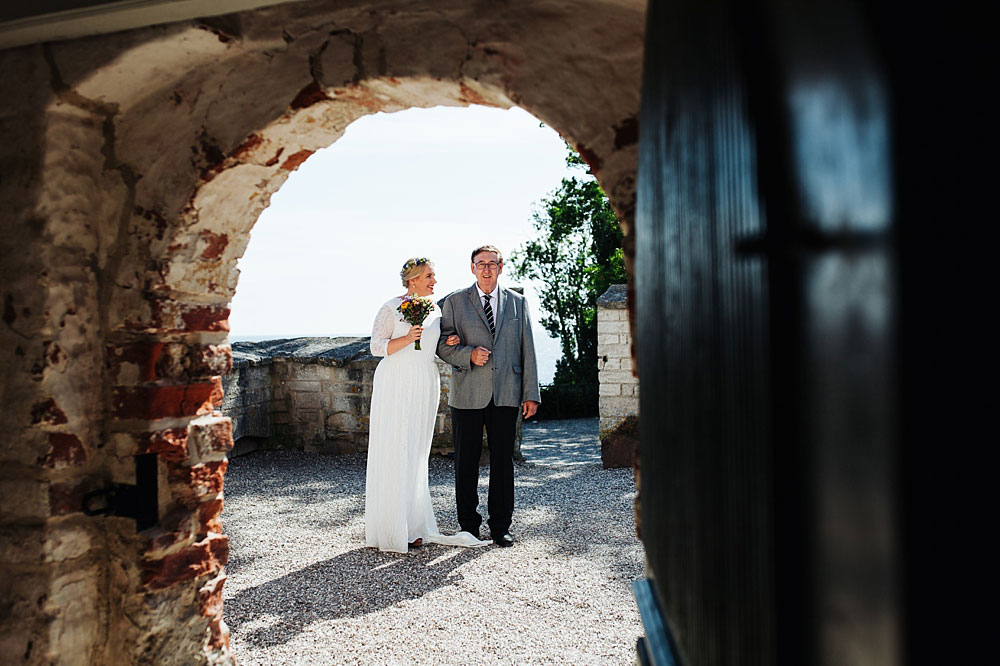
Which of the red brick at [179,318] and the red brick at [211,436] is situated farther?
Result: the red brick at [211,436]

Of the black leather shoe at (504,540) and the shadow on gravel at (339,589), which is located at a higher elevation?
the black leather shoe at (504,540)

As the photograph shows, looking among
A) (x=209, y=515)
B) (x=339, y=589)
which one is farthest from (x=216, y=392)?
(x=339, y=589)

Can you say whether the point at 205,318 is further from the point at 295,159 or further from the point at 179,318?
the point at 295,159

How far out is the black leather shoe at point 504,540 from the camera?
196 inches

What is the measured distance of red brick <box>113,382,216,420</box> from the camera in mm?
2346

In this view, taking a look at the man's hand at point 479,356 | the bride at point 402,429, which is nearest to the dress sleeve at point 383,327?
the bride at point 402,429

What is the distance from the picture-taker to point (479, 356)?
489 cm

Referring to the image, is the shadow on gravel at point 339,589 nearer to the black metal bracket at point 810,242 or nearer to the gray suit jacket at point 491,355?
the gray suit jacket at point 491,355

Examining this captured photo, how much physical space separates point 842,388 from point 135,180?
245cm

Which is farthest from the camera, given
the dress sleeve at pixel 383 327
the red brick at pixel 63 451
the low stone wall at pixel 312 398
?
the low stone wall at pixel 312 398

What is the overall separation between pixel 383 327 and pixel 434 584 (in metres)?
1.77

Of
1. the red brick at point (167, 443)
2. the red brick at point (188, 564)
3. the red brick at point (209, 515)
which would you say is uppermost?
the red brick at point (167, 443)

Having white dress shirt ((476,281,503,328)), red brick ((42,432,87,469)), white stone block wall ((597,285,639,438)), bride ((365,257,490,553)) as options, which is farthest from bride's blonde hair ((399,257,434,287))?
red brick ((42,432,87,469))

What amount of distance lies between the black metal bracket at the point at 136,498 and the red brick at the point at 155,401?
0.14 meters
